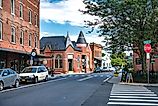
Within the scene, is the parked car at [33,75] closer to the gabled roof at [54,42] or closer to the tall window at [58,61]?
the tall window at [58,61]

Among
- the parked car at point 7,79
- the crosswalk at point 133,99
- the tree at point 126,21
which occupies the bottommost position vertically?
the crosswalk at point 133,99

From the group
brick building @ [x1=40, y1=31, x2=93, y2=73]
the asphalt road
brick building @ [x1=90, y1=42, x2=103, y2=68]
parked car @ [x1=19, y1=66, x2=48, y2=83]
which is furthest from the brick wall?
brick building @ [x1=90, y1=42, x2=103, y2=68]

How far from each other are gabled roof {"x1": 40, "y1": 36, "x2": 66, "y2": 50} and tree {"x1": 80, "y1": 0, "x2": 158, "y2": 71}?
44973 mm

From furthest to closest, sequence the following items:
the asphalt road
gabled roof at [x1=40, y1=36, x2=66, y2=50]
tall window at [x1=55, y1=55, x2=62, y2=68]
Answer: gabled roof at [x1=40, y1=36, x2=66, y2=50]
tall window at [x1=55, y1=55, x2=62, y2=68]
the asphalt road

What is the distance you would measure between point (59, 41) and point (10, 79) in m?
55.9

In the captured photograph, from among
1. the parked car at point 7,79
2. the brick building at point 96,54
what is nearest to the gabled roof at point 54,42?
the brick building at point 96,54

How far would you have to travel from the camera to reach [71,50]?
7925cm

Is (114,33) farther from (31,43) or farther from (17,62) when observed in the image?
(31,43)

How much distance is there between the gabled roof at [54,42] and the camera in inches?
3091

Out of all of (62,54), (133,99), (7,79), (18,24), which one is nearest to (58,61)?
(62,54)

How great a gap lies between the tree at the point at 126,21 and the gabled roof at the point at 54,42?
148 feet

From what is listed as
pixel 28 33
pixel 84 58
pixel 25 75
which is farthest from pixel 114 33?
pixel 84 58

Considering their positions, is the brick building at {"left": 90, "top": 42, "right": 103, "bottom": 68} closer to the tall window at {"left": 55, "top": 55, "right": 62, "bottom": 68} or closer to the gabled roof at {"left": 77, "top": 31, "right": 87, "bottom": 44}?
the gabled roof at {"left": 77, "top": 31, "right": 87, "bottom": 44}

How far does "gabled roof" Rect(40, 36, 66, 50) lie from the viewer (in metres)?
78.5
